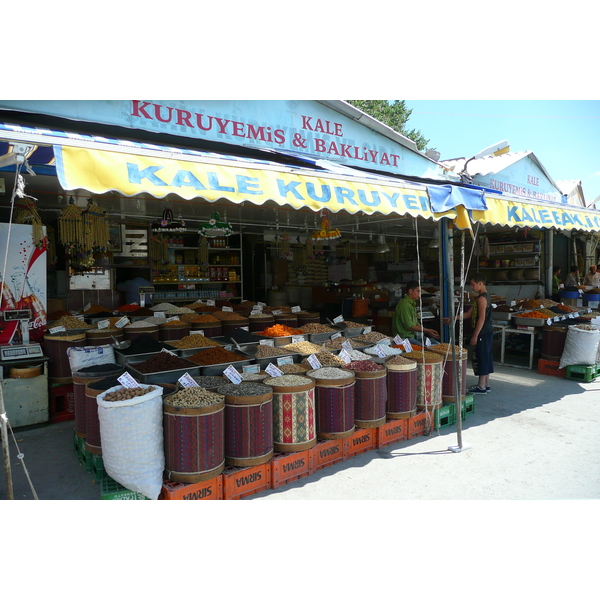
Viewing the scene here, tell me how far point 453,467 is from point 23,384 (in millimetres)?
4315

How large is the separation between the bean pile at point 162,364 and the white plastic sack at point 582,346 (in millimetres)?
5808

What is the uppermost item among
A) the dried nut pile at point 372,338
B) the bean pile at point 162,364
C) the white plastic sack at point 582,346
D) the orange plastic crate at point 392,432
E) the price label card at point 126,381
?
the price label card at point 126,381

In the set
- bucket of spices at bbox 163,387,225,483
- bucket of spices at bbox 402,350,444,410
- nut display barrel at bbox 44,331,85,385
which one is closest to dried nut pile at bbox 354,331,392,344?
bucket of spices at bbox 402,350,444,410

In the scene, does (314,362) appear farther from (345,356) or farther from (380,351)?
(380,351)

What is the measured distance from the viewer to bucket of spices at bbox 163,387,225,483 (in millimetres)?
3117

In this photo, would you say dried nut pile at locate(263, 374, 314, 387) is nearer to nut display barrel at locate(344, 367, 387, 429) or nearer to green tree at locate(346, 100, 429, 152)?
nut display barrel at locate(344, 367, 387, 429)

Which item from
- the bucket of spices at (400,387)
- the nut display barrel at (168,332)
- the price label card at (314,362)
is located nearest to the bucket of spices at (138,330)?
the nut display barrel at (168,332)

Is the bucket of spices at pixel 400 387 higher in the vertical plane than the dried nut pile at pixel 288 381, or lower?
lower

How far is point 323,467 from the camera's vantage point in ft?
12.6

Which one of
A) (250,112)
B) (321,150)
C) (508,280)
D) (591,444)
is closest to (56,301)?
(250,112)

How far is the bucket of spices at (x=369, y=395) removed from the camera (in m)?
4.09

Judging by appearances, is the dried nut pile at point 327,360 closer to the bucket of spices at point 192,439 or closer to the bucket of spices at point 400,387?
the bucket of spices at point 400,387

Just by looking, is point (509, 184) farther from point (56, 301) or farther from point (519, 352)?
point (56, 301)

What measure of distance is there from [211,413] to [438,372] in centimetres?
251
